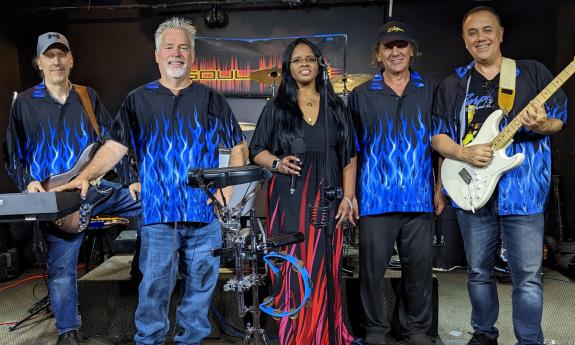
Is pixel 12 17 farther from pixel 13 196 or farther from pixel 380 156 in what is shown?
pixel 380 156

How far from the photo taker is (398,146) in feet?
9.12

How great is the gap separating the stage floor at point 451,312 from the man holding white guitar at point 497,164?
752mm

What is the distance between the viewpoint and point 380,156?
2.81 meters

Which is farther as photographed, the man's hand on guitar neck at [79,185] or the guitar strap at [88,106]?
the guitar strap at [88,106]

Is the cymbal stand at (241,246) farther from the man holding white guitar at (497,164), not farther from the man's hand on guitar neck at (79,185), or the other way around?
the man holding white guitar at (497,164)

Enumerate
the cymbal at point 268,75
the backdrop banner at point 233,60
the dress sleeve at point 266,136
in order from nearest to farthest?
the dress sleeve at point 266,136 < the cymbal at point 268,75 < the backdrop banner at point 233,60

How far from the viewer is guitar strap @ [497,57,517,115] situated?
264 cm

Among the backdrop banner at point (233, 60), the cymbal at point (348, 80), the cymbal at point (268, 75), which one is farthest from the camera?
the backdrop banner at point (233, 60)

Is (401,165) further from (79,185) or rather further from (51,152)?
(51,152)

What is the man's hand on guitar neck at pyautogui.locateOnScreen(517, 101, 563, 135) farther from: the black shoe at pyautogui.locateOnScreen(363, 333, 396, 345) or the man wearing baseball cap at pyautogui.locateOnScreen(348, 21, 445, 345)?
the black shoe at pyautogui.locateOnScreen(363, 333, 396, 345)

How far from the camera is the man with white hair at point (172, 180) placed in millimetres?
2488

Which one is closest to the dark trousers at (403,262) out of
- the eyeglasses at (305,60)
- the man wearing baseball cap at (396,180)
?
the man wearing baseball cap at (396,180)

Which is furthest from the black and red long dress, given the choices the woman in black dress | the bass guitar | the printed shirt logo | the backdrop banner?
the backdrop banner

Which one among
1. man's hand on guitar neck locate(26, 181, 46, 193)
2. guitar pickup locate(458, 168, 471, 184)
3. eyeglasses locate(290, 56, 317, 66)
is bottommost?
man's hand on guitar neck locate(26, 181, 46, 193)
